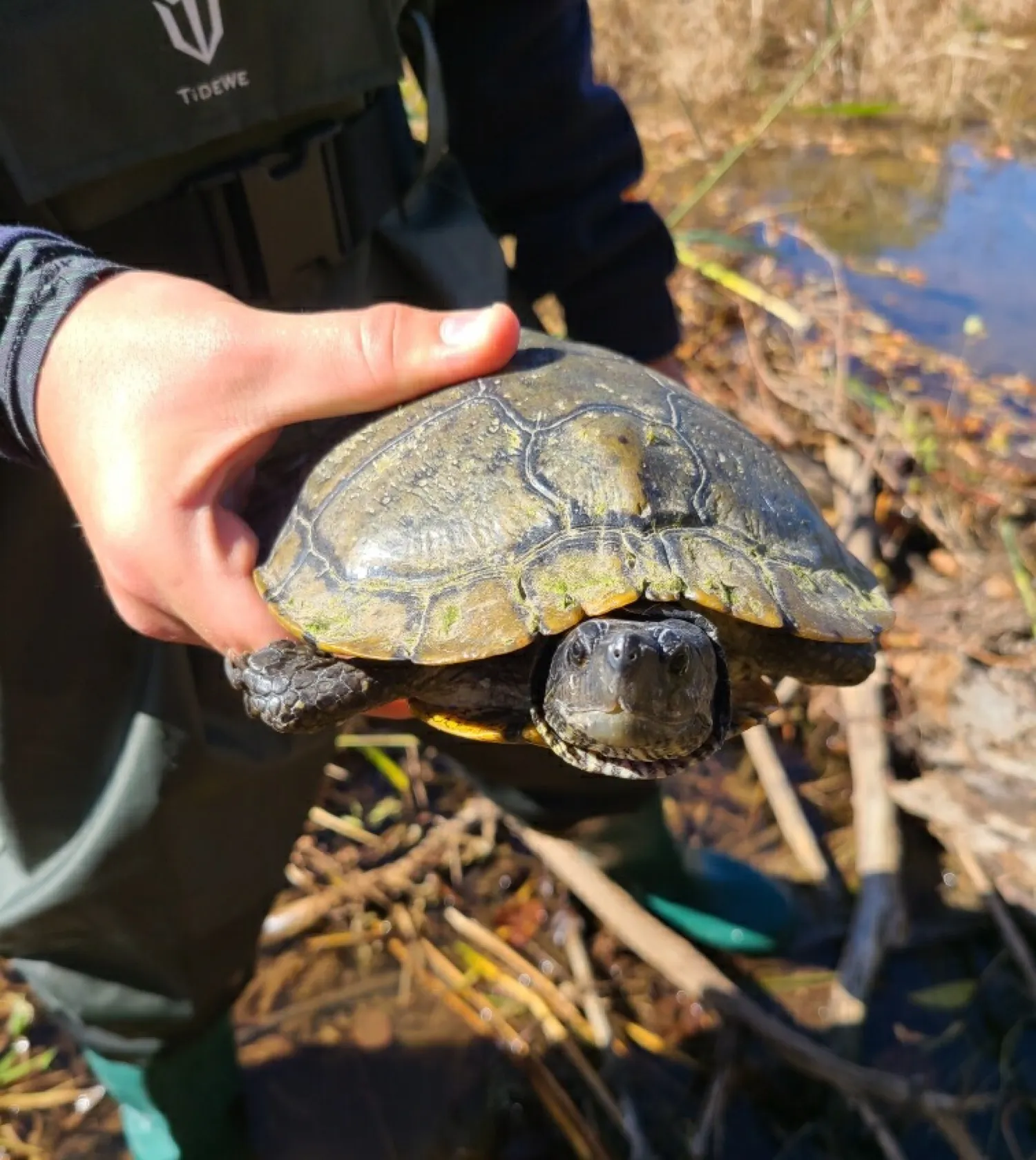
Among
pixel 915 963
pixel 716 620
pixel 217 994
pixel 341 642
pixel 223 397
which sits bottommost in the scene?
pixel 915 963

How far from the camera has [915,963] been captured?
2.27m

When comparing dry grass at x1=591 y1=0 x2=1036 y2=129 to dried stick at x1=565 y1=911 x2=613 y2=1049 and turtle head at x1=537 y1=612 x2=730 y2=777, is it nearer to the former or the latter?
dried stick at x1=565 y1=911 x2=613 y2=1049

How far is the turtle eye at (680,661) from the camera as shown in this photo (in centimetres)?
120

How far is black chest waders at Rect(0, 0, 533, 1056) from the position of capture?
136 cm

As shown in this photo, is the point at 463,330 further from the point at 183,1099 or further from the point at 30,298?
the point at 183,1099

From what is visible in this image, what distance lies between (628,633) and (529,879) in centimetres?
146

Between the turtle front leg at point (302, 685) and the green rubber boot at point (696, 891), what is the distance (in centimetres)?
98

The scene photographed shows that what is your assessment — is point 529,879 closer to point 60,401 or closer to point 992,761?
point 992,761

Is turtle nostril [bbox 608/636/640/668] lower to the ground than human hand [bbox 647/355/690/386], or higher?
higher

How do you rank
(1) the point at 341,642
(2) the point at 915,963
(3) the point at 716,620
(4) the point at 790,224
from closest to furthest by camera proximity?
(1) the point at 341,642 → (3) the point at 716,620 → (2) the point at 915,963 → (4) the point at 790,224

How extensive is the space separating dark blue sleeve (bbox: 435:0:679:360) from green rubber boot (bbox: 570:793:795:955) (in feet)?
3.55

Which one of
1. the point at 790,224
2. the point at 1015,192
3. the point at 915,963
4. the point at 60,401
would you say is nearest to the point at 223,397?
the point at 60,401

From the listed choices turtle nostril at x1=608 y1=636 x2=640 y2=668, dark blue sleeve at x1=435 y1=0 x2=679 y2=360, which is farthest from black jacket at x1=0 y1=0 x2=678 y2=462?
turtle nostril at x1=608 y1=636 x2=640 y2=668

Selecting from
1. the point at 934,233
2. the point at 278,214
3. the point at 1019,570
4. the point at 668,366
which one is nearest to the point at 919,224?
the point at 934,233
